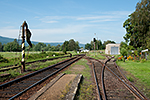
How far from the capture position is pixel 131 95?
240 inches

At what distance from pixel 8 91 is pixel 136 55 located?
2271 centimetres

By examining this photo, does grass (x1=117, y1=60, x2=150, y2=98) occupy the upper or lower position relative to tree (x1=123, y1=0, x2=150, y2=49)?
lower

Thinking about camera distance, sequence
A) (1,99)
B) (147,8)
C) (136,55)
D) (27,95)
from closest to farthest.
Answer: (1,99) < (27,95) < (136,55) < (147,8)

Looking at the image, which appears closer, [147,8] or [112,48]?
[147,8]

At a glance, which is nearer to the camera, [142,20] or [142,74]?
[142,74]

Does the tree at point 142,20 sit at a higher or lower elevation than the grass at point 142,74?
higher

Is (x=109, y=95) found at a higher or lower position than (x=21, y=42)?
lower

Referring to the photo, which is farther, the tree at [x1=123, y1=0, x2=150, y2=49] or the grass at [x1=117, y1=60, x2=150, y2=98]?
the tree at [x1=123, y1=0, x2=150, y2=49]

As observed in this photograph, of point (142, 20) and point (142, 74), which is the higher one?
point (142, 20)

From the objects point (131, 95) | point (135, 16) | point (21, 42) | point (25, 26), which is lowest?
point (131, 95)

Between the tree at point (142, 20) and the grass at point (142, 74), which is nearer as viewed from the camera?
the grass at point (142, 74)

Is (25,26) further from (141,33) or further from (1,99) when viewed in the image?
(141,33)

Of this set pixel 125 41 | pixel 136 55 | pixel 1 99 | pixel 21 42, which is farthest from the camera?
pixel 125 41

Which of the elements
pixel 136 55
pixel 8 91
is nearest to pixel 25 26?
pixel 8 91
